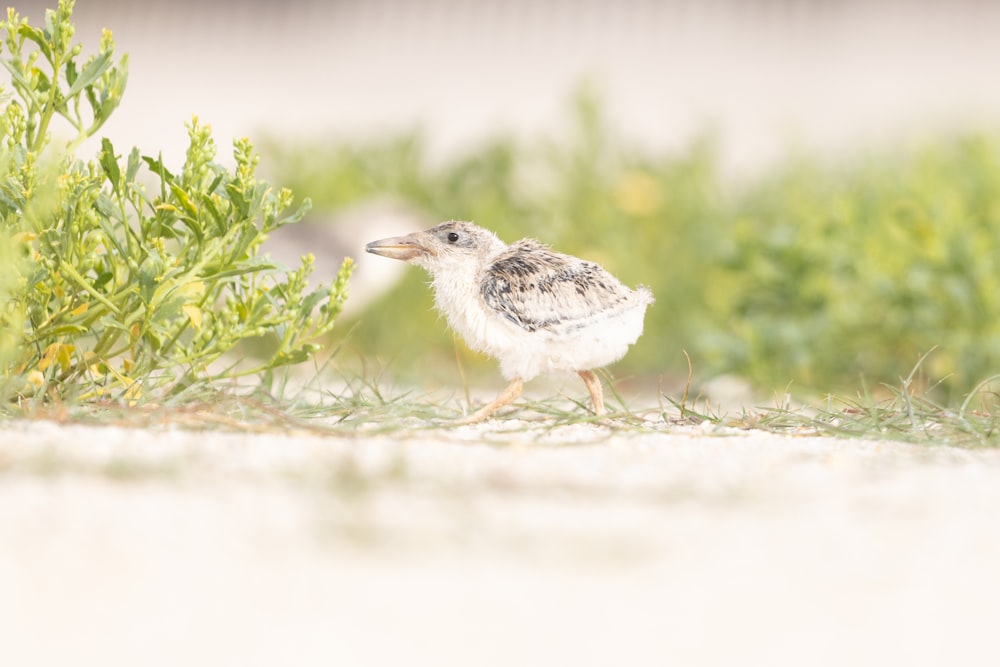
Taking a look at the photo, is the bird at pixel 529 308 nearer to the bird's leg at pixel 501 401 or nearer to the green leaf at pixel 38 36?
the bird's leg at pixel 501 401

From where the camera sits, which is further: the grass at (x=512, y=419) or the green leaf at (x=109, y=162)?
the green leaf at (x=109, y=162)

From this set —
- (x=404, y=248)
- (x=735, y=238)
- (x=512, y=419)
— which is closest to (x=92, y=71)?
(x=404, y=248)

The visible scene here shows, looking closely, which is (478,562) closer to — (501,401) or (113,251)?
(501,401)

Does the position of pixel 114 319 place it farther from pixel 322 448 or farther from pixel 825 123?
pixel 825 123

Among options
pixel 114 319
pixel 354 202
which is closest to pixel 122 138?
pixel 354 202

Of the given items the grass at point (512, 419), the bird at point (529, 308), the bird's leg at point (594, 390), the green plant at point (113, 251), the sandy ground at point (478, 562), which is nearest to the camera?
the sandy ground at point (478, 562)

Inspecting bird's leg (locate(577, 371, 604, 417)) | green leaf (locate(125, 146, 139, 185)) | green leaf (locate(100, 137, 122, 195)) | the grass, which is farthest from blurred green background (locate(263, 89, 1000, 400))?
green leaf (locate(100, 137, 122, 195))

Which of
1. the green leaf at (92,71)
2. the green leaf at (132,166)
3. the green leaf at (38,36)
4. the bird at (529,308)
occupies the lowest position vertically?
the bird at (529,308)

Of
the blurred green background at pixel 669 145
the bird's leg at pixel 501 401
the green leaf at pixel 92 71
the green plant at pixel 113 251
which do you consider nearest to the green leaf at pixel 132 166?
the green plant at pixel 113 251
